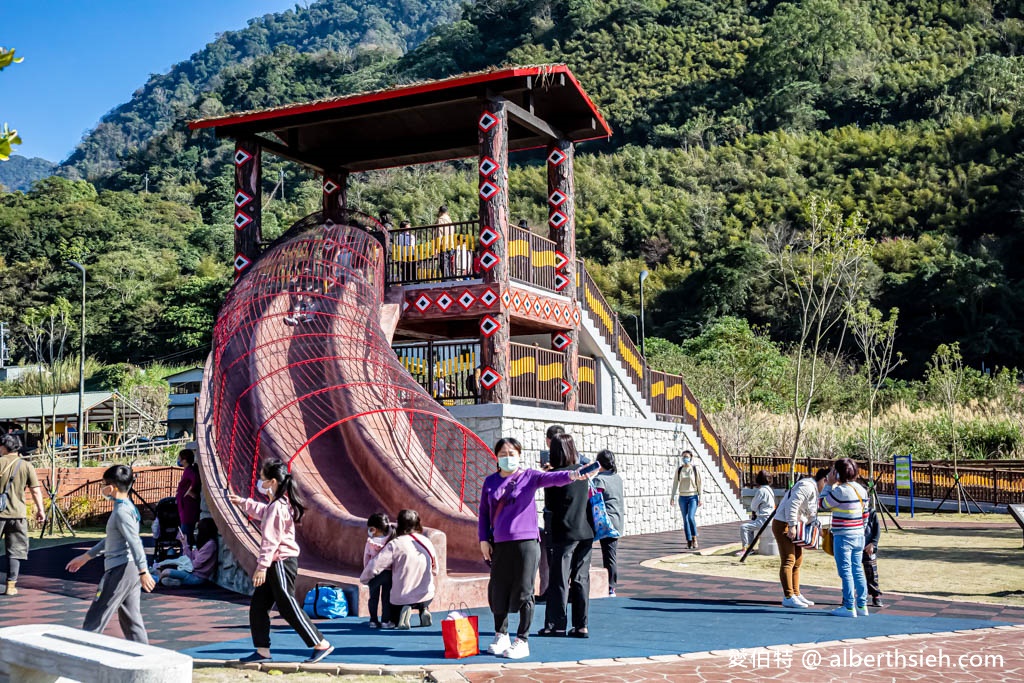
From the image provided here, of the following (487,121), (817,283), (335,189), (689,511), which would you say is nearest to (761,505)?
(689,511)

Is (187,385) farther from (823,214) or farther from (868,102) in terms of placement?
(868,102)

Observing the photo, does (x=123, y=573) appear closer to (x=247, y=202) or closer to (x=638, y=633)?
(x=638, y=633)

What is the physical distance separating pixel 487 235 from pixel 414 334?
453 centimetres

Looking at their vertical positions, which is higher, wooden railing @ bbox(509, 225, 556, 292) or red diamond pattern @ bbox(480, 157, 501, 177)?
red diamond pattern @ bbox(480, 157, 501, 177)

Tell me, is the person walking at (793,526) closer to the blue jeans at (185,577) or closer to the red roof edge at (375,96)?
the blue jeans at (185,577)

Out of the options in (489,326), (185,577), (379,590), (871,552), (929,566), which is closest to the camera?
(379,590)

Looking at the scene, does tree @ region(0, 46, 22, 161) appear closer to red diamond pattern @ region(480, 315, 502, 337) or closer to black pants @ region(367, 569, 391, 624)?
black pants @ region(367, 569, 391, 624)

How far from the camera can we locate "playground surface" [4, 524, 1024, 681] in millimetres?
7176

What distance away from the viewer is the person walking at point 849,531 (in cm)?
967

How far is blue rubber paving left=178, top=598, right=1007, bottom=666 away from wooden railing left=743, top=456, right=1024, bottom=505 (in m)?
15.8

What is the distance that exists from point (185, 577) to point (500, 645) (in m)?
5.88

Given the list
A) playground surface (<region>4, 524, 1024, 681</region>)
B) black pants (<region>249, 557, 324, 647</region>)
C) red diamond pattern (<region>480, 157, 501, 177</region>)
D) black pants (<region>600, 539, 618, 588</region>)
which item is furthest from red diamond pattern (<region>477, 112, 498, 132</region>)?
black pants (<region>249, 557, 324, 647</region>)

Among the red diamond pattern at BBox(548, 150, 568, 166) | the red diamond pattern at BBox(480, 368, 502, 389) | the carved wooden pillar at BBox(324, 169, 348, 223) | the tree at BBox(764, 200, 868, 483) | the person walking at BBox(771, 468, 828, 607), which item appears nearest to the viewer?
the person walking at BBox(771, 468, 828, 607)

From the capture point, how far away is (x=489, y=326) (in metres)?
17.7
